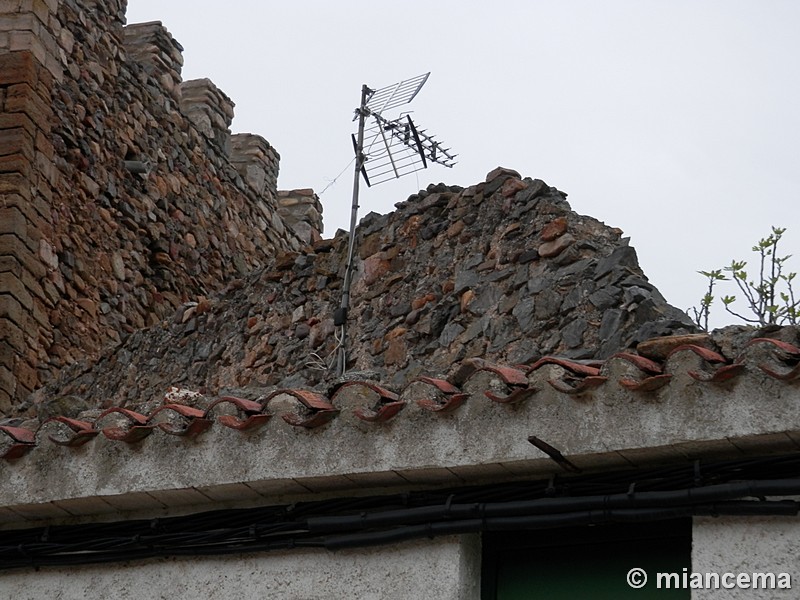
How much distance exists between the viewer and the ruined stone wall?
34.8 ft

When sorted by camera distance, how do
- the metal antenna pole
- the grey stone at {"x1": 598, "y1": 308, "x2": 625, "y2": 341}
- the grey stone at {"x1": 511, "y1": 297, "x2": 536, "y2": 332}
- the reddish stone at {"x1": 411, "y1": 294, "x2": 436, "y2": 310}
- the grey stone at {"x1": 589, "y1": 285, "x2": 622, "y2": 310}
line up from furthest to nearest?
the metal antenna pole
the reddish stone at {"x1": 411, "y1": 294, "x2": 436, "y2": 310}
the grey stone at {"x1": 511, "y1": 297, "x2": 536, "y2": 332}
the grey stone at {"x1": 589, "y1": 285, "x2": 622, "y2": 310}
the grey stone at {"x1": 598, "y1": 308, "x2": 625, "y2": 341}

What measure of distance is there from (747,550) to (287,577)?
5.13 feet

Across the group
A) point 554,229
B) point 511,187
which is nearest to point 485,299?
point 554,229

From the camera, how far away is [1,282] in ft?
33.6

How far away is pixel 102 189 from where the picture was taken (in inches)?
465

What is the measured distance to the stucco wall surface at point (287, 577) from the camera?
4.61m

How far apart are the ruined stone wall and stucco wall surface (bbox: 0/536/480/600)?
5.04 meters

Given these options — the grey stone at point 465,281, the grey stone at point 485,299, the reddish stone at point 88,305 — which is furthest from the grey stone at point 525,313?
the reddish stone at point 88,305

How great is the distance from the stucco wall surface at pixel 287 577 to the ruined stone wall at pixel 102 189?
16.6 ft

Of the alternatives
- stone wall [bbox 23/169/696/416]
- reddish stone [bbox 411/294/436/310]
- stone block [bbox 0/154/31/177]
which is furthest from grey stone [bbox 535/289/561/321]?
stone block [bbox 0/154/31/177]

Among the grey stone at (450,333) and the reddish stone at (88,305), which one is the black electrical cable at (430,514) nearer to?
the grey stone at (450,333)

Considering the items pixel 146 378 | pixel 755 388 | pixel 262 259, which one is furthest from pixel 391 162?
pixel 755 388

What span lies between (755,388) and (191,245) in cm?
944

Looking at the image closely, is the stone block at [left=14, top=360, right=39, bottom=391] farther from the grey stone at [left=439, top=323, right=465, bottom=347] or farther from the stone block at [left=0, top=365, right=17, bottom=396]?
the grey stone at [left=439, top=323, right=465, bottom=347]
